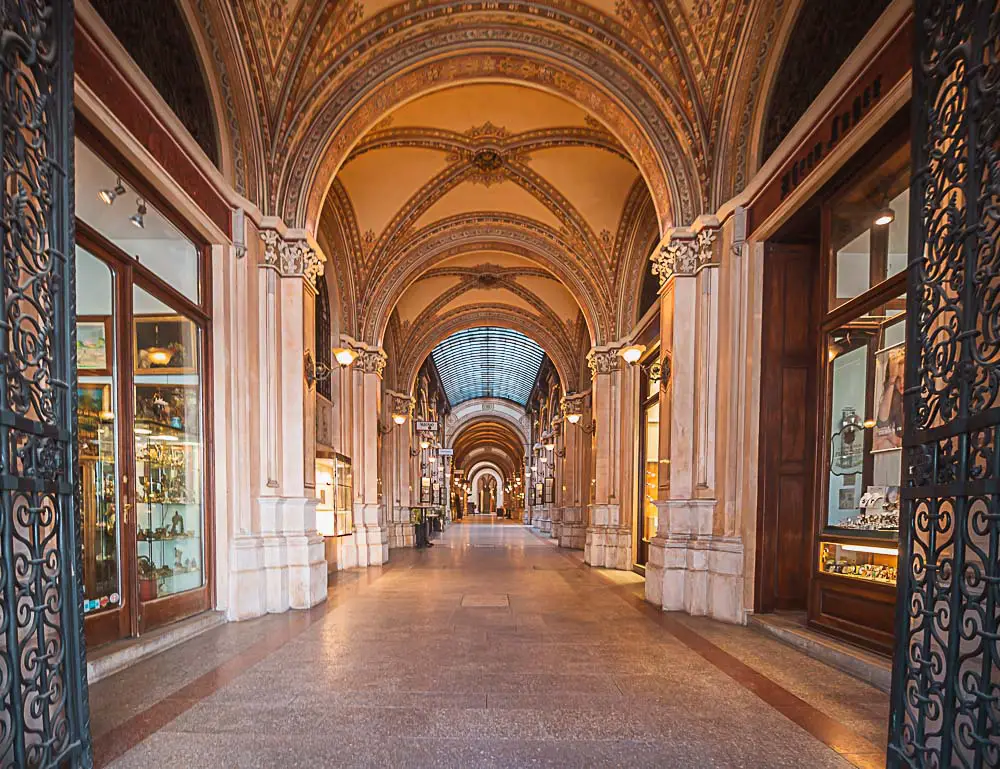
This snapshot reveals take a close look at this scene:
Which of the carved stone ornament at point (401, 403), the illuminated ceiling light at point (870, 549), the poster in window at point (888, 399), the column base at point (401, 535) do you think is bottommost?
the column base at point (401, 535)

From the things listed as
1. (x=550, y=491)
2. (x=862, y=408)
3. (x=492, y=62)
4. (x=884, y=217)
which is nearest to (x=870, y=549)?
(x=862, y=408)

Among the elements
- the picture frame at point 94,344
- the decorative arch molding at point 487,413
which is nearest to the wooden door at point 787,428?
the picture frame at point 94,344

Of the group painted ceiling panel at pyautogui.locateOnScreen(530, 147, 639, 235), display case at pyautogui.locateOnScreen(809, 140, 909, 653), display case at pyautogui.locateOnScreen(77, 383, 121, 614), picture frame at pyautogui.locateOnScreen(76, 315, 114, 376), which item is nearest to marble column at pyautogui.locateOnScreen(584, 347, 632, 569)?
painted ceiling panel at pyautogui.locateOnScreen(530, 147, 639, 235)

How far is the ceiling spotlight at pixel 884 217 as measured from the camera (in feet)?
14.0

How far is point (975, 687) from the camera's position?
2160 mm

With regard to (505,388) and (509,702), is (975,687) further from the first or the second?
(505,388)

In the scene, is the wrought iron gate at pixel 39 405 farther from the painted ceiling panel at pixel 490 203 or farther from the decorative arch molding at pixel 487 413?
the decorative arch molding at pixel 487 413

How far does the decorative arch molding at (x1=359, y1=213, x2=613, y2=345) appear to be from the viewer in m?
11.1

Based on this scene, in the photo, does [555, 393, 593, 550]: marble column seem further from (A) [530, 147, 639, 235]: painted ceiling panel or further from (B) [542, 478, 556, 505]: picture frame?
(A) [530, 147, 639, 235]: painted ceiling panel

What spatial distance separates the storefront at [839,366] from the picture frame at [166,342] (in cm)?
586

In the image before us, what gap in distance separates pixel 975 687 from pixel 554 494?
63.0 ft

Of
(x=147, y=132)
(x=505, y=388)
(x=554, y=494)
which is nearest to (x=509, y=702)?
(x=147, y=132)

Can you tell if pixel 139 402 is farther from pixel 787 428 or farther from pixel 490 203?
pixel 490 203

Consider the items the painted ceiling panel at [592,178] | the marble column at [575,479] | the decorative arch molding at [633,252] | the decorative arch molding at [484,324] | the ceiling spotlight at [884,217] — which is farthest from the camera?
the decorative arch molding at [484,324]
